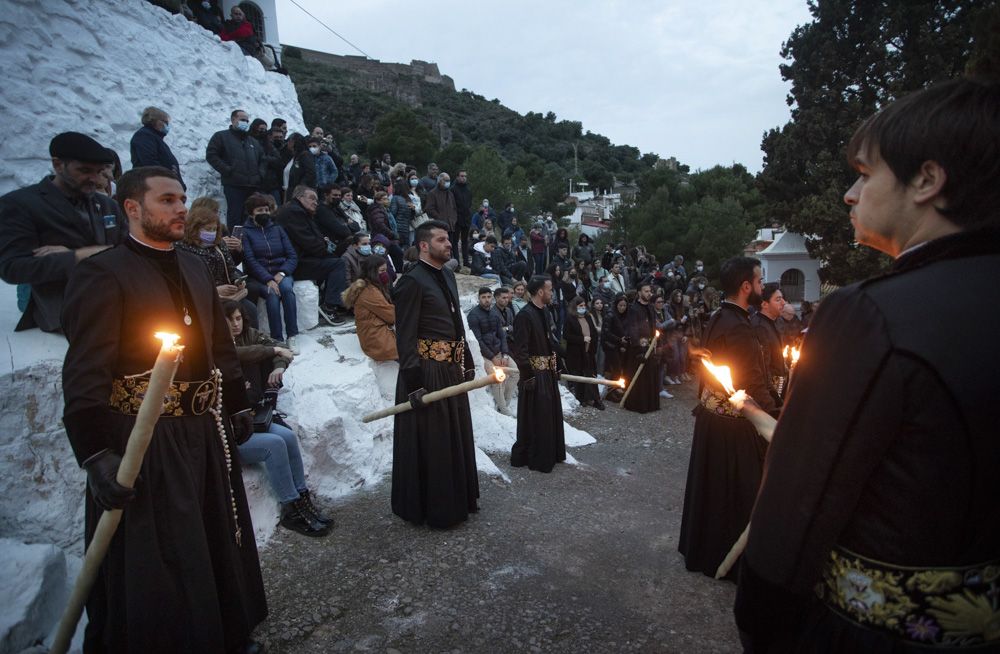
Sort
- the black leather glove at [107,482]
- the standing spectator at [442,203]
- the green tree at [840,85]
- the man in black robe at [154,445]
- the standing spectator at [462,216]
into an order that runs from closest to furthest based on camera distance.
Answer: the black leather glove at [107,482] < the man in black robe at [154,445] < the standing spectator at [442,203] < the standing spectator at [462,216] < the green tree at [840,85]

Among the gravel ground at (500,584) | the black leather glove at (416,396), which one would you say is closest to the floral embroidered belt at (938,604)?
the gravel ground at (500,584)

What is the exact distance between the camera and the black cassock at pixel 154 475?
8.45 ft

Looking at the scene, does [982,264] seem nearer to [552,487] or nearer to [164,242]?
[164,242]

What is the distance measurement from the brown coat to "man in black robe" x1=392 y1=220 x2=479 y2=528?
73.6 inches

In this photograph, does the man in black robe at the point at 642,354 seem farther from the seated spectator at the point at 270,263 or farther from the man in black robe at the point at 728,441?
the seated spectator at the point at 270,263

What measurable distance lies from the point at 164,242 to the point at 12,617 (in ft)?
7.24

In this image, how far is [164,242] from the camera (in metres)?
2.94

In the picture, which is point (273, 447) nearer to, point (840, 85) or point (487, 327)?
point (487, 327)

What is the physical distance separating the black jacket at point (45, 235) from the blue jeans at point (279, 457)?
1637mm

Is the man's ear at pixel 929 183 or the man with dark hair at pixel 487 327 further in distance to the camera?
the man with dark hair at pixel 487 327

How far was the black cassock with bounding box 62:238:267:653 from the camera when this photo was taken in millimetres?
2574

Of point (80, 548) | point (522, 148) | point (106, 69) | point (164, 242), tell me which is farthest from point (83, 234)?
point (522, 148)

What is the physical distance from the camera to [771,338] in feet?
14.9

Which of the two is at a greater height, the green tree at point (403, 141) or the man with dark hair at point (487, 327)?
the green tree at point (403, 141)
